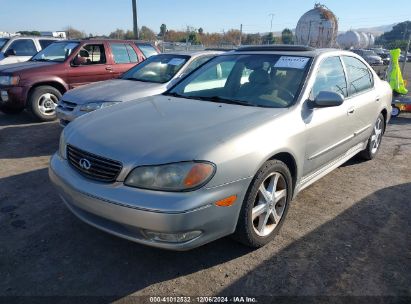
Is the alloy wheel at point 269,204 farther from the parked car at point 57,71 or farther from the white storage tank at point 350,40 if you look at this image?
the white storage tank at point 350,40

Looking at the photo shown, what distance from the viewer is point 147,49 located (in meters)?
8.80

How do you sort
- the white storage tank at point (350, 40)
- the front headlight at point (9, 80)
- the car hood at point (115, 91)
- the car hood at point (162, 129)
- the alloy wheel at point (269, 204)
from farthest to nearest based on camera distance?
the white storage tank at point (350, 40) → the front headlight at point (9, 80) → the car hood at point (115, 91) → the alloy wheel at point (269, 204) → the car hood at point (162, 129)

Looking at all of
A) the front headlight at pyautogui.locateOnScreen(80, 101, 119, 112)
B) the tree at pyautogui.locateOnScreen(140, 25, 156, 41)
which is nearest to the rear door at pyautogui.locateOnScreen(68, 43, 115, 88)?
the front headlight at pyautogui.locateOnScreen(80, 101, 119, 112)

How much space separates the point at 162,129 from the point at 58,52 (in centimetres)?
649

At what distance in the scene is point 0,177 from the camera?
4.49 metres

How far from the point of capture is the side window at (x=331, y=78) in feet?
11.7

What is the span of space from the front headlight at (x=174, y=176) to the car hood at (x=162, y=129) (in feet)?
0.16

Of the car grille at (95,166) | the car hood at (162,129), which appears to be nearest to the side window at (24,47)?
the car hood at (162,129)

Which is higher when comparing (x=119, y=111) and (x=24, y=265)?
(x=119, y=111)

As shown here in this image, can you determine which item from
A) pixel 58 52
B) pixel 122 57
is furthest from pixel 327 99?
pixel 58 52

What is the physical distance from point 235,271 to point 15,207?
2423mm

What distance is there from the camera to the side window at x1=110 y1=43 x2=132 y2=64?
816 cm

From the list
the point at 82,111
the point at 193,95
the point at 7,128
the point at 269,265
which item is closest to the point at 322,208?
the point at 269,265

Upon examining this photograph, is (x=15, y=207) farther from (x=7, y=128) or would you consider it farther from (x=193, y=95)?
(x=7, y=128)
